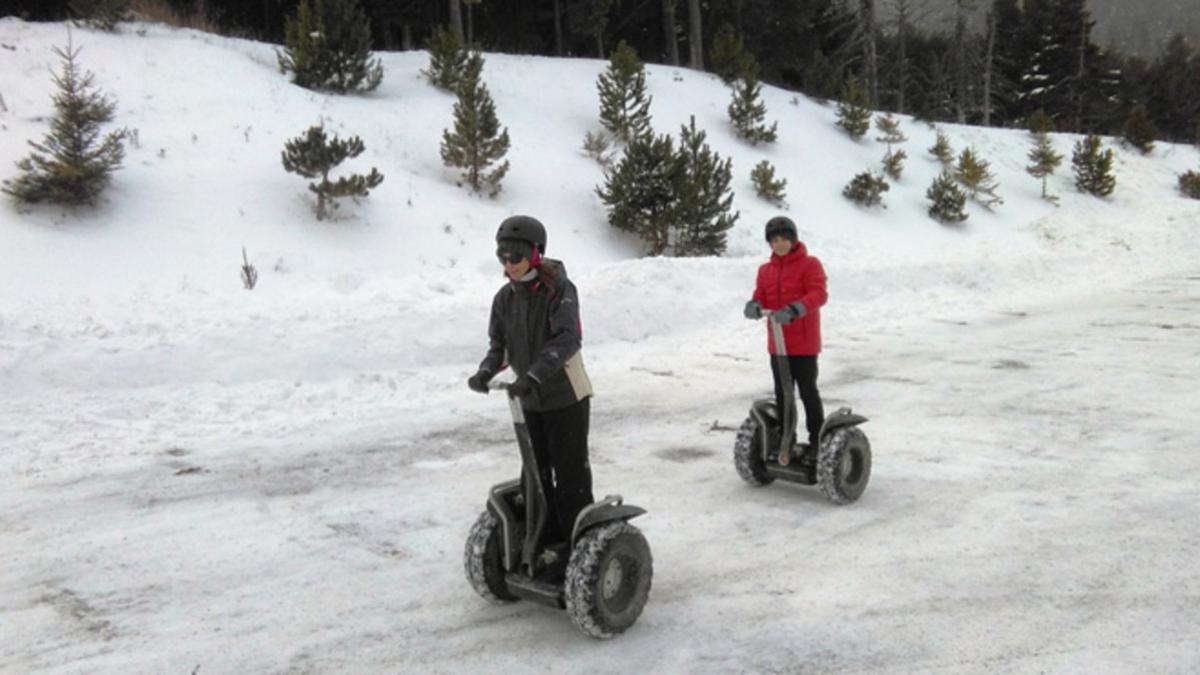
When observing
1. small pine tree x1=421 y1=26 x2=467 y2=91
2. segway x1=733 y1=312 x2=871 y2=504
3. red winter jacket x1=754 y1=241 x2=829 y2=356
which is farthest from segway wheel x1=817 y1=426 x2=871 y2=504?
small pine tree x1=421 y1=26 x2=467 y2=91

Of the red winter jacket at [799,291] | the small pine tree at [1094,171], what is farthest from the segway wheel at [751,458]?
the small pine tree at [1094,171]

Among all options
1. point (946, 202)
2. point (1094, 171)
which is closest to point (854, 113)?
point (946, 202)

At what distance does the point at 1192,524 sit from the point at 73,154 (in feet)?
44.5

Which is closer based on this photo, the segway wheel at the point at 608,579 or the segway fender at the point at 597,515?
the segway wheel at the point at 608,579

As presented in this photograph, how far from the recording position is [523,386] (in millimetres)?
3994

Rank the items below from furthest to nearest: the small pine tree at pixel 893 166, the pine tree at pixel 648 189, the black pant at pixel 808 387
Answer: the small pine tree at pixel 893 166 → the pine tree at pixel 648 189 → the black pant at pixel 808 387

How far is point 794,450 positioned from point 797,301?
3.70 ft

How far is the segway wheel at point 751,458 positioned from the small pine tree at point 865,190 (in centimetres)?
1912

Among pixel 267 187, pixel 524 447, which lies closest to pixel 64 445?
pixel 524 447

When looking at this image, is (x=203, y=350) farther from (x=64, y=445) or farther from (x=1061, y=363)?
(x=1061, y=363)

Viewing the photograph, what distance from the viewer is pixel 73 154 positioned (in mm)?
12078

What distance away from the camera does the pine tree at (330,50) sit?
1936 centimetres

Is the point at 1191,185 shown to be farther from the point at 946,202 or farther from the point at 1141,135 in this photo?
the point at 946,202

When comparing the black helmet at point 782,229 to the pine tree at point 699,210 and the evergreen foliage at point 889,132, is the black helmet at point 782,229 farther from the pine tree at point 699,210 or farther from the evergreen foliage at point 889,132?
the evergreen foliage at point 889,132
